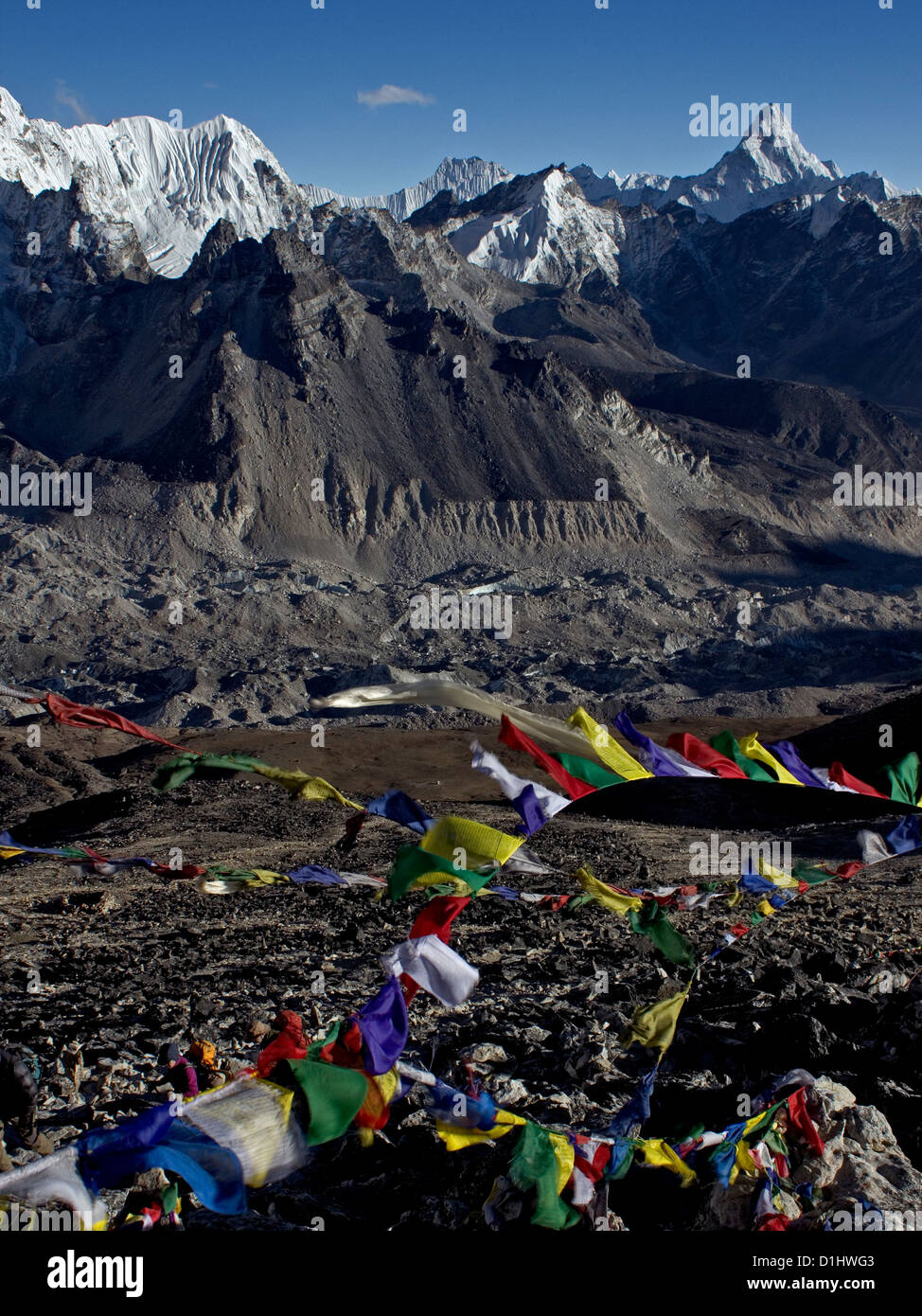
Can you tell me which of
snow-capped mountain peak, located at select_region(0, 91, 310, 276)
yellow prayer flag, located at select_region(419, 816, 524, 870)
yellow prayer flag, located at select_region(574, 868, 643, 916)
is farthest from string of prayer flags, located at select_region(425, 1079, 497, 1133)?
snow-capped mountain peak, located at select_region(0, 91, 310, 276)

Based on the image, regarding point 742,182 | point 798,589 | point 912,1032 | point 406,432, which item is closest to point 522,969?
point 912,1032

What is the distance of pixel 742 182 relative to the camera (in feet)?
627

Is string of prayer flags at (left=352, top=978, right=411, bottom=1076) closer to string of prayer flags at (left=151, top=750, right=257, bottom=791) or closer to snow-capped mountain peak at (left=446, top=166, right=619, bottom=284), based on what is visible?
string of prayer flags at (left=151, top=750, right=257, bottom=791)

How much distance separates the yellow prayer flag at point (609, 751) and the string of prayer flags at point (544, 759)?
199 mm

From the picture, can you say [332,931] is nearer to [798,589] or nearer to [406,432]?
[798,589]

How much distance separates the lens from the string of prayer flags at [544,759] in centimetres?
560

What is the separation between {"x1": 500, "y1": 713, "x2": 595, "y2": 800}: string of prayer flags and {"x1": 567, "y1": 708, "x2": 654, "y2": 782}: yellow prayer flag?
199 mm

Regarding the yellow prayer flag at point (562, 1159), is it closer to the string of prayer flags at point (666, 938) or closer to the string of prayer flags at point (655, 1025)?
the string of prayer flags at point (655, 1025)

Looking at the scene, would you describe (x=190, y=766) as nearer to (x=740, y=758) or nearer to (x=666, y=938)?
(x=666, y=938)

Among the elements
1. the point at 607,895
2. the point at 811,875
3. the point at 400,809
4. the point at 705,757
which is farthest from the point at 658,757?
the point at 811,875

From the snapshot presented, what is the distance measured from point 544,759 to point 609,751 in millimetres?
514

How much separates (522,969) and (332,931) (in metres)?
2.48

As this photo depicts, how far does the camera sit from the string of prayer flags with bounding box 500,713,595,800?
560 centimetres

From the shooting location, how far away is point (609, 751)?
606 centimetres
